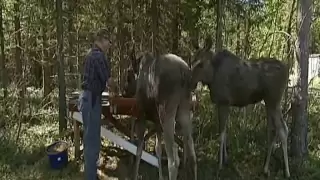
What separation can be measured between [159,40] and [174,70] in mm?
3564

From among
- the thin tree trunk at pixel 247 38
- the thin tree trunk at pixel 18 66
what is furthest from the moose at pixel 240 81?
the thin tree trunk at pixel 18 66

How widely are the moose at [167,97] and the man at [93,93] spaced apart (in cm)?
52

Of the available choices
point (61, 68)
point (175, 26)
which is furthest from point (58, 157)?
point (175, 26)

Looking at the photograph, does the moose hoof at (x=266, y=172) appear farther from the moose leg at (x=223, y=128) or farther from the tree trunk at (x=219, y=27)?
the tree trunk at (x=219, y=27)

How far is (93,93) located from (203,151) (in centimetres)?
271

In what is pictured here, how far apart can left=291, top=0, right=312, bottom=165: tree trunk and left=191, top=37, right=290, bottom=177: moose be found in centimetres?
52

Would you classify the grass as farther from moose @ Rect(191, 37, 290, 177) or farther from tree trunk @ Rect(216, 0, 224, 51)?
tree trunk @ Rect(216, 0, 224, 51)

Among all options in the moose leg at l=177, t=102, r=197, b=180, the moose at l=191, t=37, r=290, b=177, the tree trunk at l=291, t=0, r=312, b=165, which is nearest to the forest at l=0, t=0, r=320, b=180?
the tree trunk at l=291, t=0, r=312, b=165

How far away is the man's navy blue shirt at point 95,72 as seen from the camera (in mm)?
4934

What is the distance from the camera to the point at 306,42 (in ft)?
20.7

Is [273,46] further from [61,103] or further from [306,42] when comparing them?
[61,103]

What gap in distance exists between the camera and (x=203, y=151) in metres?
6.99

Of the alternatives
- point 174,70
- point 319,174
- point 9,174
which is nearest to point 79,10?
point 9,174

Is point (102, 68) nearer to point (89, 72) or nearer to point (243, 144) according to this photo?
point (89, 72)
